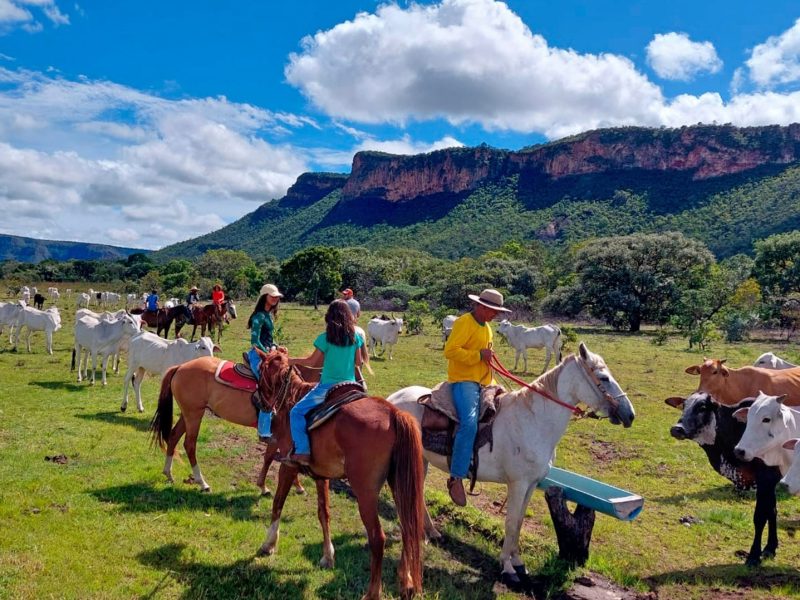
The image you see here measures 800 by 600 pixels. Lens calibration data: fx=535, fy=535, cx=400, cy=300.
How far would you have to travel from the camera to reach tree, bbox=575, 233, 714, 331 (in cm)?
3956

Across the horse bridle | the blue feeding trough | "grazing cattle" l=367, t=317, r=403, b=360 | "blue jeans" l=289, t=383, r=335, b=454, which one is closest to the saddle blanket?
"blue jeans" l=289, t=383, r=335, b=454

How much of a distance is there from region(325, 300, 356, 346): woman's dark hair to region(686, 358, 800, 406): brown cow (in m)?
6.57

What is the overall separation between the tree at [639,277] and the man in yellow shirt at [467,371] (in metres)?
36.5

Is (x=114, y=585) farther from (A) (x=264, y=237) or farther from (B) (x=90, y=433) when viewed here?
(A) (x=264, y=237)

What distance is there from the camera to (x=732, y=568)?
6.19 metres

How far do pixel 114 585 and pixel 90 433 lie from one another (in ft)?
18.7

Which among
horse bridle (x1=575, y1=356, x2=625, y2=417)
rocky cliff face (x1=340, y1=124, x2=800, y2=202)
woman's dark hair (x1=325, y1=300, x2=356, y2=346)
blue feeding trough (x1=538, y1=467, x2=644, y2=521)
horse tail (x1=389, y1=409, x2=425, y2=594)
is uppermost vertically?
rocky cliff face (x1=340, y1=124, x2=800, y2=202)

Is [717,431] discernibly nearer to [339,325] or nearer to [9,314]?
[339,325]

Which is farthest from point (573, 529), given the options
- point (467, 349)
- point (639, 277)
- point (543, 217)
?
point (543, 217)

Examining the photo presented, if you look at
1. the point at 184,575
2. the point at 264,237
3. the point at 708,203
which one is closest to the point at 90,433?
the point at 184,575

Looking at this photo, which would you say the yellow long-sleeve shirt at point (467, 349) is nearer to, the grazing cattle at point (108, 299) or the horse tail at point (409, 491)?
the horse tail at point (409, 491)

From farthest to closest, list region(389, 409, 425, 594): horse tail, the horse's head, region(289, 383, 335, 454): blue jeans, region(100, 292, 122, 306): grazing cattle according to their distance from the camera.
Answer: region(100, 292, 122, 306): grazing cattle
the horse's head
region(289, 383, 335, 454): blue jeans
region(389, 409, 425, 594): horse tail

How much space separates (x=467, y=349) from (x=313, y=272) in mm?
47874

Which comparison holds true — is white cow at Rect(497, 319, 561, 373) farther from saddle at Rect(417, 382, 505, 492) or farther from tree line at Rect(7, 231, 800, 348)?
saddle at Rect(417, 382, 505, 492)
